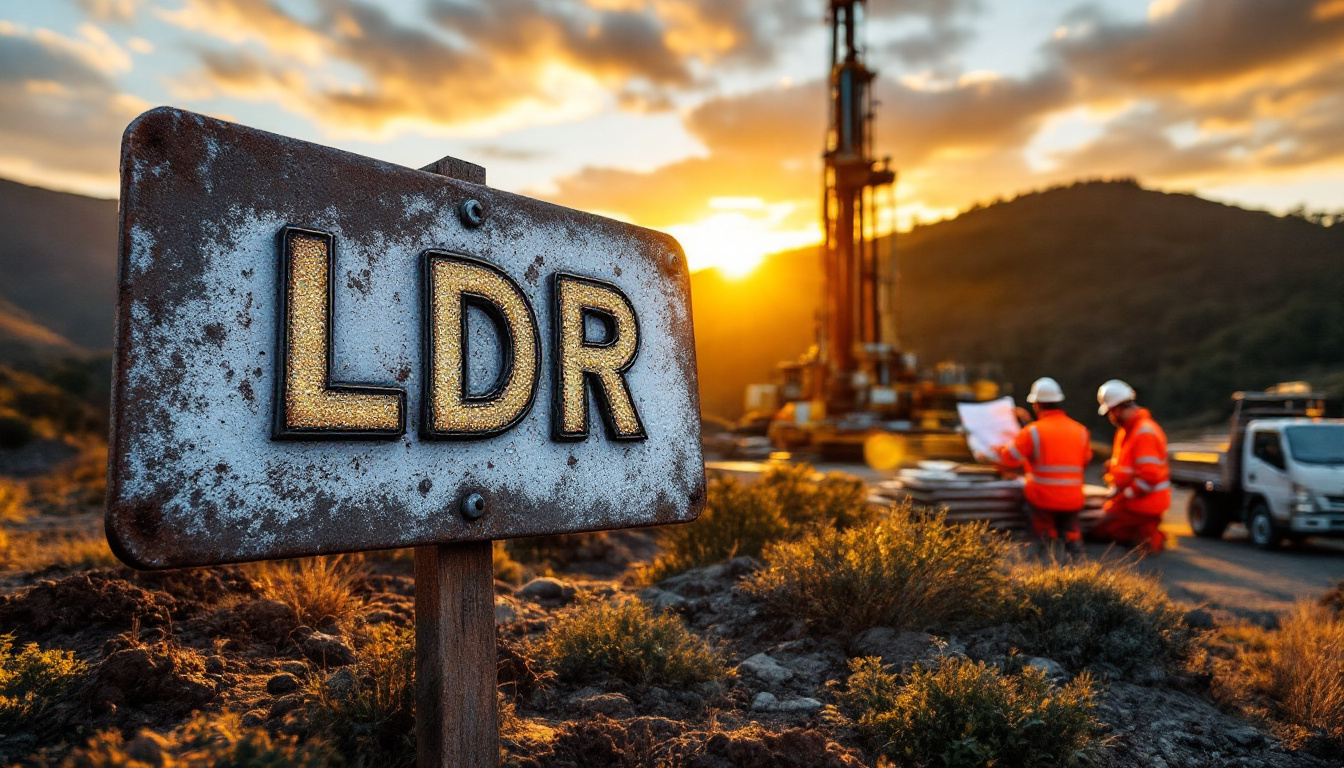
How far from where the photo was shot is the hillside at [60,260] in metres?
75.1

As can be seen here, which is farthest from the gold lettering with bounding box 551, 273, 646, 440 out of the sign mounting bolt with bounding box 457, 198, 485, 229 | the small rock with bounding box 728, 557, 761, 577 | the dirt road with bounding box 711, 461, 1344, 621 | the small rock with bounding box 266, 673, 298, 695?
the dirt road with bounding box 711, 461, 1344, 621

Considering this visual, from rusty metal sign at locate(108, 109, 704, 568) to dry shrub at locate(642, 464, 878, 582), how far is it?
3.56 metres

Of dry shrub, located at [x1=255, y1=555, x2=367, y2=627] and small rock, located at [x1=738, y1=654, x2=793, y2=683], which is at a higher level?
dry shrub, located at [x1=255, y1=555, x2=367, y2=627]

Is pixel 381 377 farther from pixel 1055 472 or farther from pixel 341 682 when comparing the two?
pixel 1055 472

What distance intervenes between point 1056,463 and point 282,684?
23.7ft

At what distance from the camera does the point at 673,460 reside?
2.53m

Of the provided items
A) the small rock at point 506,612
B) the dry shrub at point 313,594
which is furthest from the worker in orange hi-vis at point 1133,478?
the dry shrub at point 313,594

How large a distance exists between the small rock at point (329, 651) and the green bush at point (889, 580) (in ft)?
7.62

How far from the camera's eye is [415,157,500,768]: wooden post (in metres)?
2.05

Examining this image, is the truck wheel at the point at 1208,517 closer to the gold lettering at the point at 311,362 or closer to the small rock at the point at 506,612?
the small rock at the point at 506,612

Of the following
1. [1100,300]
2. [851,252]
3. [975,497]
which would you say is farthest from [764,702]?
[1100,300]

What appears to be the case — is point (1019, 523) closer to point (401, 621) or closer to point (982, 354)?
point (401, 621)

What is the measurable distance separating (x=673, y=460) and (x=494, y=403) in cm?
70

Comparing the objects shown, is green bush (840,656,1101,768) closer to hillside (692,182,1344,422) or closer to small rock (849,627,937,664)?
small rock (849,627,937,664)
